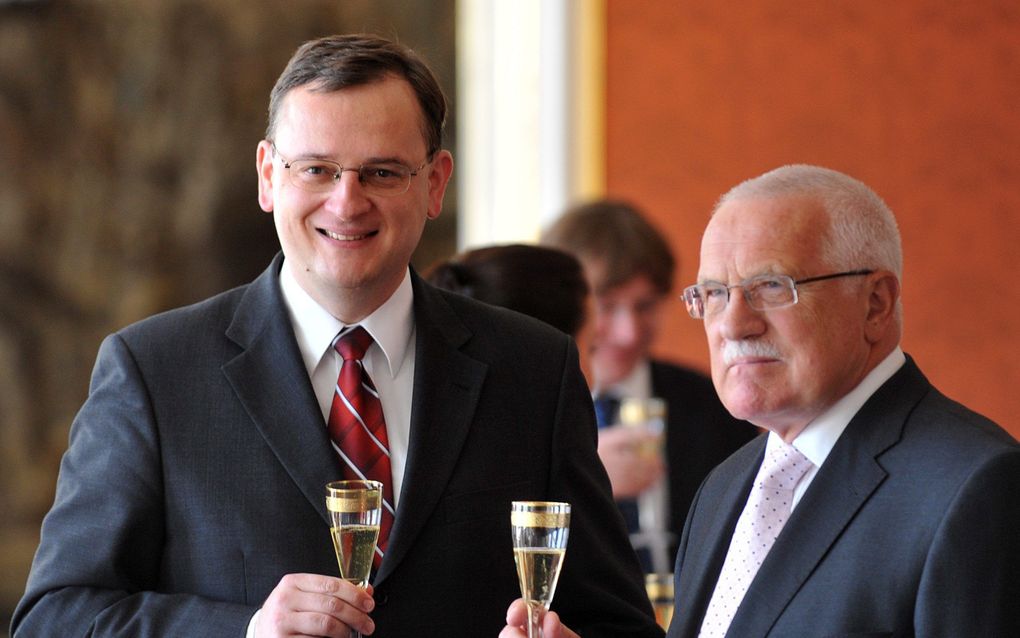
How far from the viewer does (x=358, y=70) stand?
2.60m

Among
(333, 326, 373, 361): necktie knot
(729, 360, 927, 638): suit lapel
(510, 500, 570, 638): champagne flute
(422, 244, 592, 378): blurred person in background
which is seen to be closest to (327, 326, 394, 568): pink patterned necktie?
(333, 326, 373, 361): necktie knot

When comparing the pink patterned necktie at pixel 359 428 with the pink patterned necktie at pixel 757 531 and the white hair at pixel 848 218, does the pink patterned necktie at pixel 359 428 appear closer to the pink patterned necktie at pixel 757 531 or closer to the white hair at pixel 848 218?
the pink patterned necktie at pixel 757 531

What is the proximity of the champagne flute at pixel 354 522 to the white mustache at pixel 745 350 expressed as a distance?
0.60 metres

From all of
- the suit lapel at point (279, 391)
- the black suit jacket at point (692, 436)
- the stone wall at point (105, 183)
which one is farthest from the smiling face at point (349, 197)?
the stone wall at point (105, 183)

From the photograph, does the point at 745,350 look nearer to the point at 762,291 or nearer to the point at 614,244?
the point at 762,291

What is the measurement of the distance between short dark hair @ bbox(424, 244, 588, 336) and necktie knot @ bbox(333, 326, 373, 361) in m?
0.74

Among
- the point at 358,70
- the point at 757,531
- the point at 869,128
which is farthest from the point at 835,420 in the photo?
the point at 869,128

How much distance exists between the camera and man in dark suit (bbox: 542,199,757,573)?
4480mm

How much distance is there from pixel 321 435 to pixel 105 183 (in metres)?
3.21

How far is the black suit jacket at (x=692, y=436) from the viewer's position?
4.51m

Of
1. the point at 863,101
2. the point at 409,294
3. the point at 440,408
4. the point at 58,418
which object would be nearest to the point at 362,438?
the point at 440,408

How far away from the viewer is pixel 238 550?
8.08 ft

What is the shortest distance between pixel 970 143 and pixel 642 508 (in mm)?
3069

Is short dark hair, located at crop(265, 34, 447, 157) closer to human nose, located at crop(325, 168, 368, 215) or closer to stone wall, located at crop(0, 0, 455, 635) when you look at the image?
human nose, located at crop(325, 168, 368, 215)
